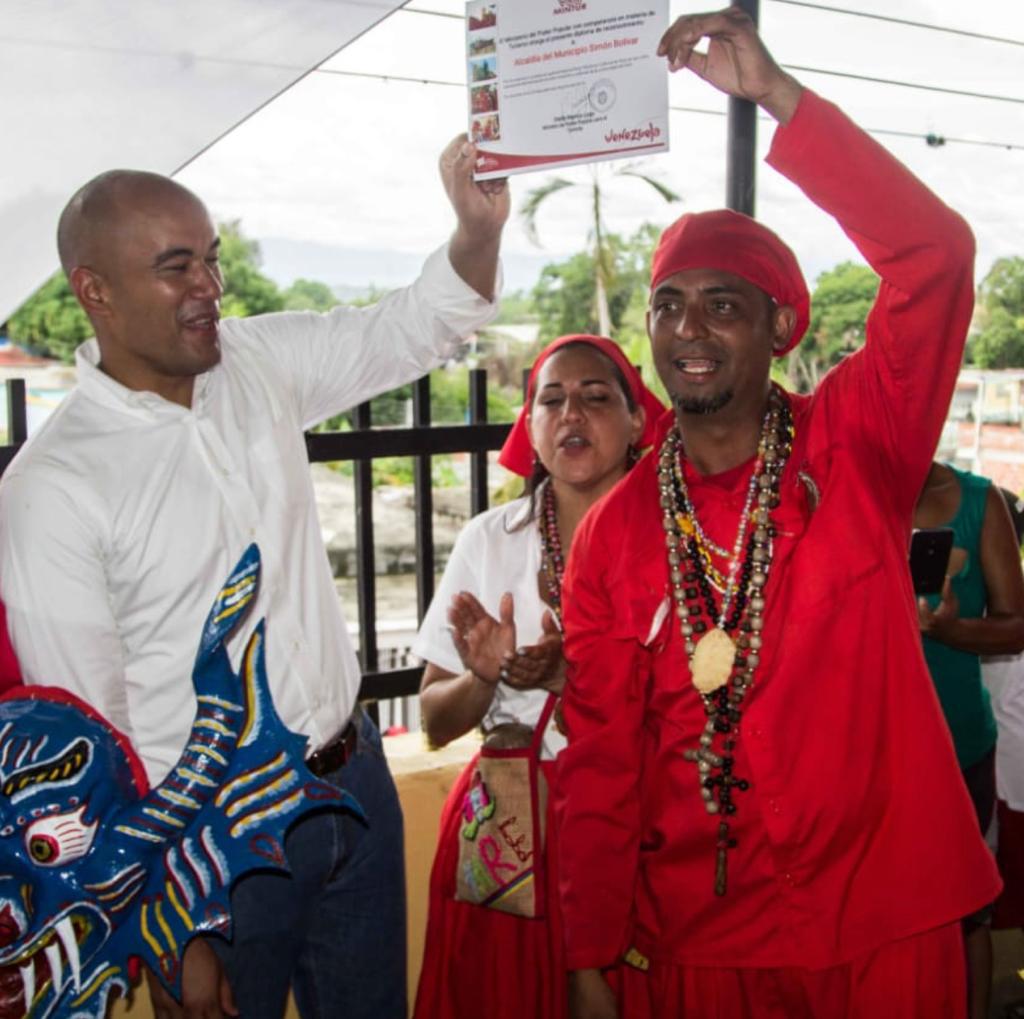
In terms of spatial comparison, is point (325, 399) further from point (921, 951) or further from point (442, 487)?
point (442, 487)

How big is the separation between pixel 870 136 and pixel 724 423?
0.52 meters

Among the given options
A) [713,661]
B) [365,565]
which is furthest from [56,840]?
[365,565]

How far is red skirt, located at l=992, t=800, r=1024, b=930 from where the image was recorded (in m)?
3.24

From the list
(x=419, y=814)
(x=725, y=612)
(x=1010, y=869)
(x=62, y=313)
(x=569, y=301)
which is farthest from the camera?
(x=569, y=301)

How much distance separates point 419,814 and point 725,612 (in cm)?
164

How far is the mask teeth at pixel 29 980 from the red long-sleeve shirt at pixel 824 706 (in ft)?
2.90

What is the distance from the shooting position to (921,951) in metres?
1.71

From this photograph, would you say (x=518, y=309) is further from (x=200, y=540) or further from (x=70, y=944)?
(x=70, y=944)

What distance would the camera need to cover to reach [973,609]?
8.93 feet

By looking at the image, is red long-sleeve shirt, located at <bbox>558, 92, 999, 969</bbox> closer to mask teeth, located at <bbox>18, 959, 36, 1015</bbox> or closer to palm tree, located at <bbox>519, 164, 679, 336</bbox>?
mask teeth, located at <bbox>18, 959, 36, 1015</bbox>

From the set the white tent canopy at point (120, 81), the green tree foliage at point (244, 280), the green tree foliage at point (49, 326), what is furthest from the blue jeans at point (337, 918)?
the green tree foliage at point (244, 280)

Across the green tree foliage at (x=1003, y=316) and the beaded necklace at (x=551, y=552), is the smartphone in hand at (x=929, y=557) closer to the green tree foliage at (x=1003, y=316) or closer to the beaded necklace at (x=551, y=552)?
the beaded necklace at (x=551, y=552)

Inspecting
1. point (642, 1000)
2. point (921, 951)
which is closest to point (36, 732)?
point (642, 1000)

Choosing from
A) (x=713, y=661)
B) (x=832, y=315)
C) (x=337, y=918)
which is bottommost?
(x=337, y=918)
